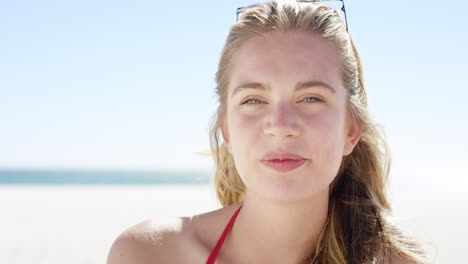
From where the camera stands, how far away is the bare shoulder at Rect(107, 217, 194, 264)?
8.94 ft

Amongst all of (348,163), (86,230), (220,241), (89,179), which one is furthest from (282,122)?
(89,179)

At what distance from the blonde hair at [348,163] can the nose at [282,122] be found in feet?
1.47

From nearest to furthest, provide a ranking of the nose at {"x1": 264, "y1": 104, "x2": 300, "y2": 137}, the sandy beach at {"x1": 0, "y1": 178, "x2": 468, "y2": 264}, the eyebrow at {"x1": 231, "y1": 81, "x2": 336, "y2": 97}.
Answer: the nose at {"x1": 264, "y1": 104, "x2": 300, "y2": 137} → the eyebrow at {"x1": 231, "y1": 81, "x2": 336, "y2": 97} → the sandy beach at {"x1": 0, "y1": 178, "x2": 468, "y2": 264}

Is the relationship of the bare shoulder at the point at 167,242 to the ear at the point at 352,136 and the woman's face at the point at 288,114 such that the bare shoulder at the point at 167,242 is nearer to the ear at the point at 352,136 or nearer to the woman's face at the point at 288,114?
the woman's face at the point at 288,114

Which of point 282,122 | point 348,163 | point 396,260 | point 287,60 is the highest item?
point 287,60

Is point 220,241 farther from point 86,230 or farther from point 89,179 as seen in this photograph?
point 89,179

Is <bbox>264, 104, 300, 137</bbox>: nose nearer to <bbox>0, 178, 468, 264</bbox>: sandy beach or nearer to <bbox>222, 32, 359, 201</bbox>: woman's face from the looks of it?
<bbox>222, 32, 359, 201</bbox>: woman's face

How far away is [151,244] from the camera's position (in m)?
2.76

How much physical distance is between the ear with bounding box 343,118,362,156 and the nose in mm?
521

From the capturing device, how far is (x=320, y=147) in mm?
2416

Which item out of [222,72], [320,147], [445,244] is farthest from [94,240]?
[320,147]

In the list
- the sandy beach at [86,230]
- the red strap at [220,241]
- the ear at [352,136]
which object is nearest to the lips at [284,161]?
the ear at [352,136]

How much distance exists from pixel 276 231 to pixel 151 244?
65 cm

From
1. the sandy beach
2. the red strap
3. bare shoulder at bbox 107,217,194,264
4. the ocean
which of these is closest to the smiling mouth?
the red strap
